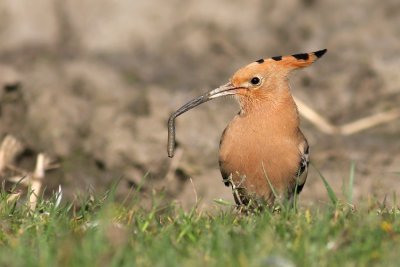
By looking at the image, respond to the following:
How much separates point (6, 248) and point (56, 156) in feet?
13.3

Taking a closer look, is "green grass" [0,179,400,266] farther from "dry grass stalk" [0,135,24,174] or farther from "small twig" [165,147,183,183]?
"small twig" [165,147,183,183]

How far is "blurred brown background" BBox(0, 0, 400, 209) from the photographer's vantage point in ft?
26.7

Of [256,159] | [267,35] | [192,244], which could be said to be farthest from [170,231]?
[267,35]

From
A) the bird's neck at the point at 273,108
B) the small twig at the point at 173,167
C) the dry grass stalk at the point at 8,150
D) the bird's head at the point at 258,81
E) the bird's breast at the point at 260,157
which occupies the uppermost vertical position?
the bird's head at the point at 258,81

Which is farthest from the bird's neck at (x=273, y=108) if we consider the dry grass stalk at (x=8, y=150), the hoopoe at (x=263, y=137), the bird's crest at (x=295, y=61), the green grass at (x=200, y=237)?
the dry grass stalk at (x=8, y=150)

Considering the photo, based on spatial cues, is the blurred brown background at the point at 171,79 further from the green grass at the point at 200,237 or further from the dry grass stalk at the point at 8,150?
the green grass at the point at 200,237

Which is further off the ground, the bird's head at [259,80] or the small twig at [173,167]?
the bird's head at [259,80]

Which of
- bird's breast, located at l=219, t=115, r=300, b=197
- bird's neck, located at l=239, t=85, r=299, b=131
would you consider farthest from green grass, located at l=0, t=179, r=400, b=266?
bird's neck, located at l=239, t=85, r=299, b=131

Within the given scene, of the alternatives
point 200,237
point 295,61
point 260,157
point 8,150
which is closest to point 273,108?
point 295,61

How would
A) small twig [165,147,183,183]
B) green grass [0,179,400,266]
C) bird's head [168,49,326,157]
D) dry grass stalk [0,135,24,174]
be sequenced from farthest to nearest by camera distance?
small twig [165,147,183,183] → dry grass stalk [0,135,24,174] → bird's head [168,49,326,157] → green grass [0,179,400,266]

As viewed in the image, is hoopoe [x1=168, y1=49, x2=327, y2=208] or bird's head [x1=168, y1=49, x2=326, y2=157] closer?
hoopoe [x1=168, y1=49, x2=327, y2=208]

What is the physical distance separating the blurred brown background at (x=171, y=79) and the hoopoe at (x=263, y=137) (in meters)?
1.72

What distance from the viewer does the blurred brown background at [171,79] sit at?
320 inches

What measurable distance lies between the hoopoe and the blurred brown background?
5.63 feet
